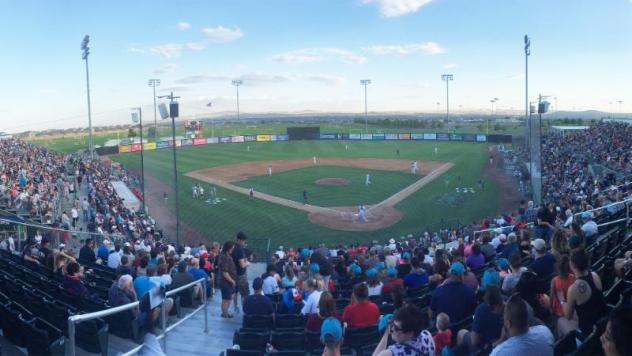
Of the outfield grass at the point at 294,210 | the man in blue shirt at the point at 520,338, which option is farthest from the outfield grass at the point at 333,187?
the man in blue shirt at the point at 520,338

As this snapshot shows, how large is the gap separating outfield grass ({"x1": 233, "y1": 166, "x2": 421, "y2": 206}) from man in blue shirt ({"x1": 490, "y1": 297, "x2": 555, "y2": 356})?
29.2 m

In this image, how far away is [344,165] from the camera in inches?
2080

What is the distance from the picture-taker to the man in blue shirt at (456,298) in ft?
20.6

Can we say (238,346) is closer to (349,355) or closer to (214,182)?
(349,355)

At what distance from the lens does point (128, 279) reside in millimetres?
7512

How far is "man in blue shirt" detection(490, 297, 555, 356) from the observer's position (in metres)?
3.76

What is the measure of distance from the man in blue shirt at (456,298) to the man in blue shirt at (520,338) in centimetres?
236

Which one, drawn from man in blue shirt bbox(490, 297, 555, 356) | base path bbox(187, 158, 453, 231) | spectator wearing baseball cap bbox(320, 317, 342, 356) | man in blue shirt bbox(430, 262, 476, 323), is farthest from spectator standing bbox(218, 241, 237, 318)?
base path bbox(187, 158, 453, 231)

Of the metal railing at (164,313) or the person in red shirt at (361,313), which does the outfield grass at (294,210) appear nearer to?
the metal railing at (164,313)

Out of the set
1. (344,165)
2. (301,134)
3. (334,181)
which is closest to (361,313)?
(334,181)

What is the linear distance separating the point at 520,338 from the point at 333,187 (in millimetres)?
35501

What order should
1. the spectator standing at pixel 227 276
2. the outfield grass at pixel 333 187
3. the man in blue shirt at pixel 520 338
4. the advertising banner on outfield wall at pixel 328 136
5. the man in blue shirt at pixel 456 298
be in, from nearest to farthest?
the man in blue shirt at pixel 520 338
the man in blue shirt at pixel 456 298
the spectator standing at pixel 227 276
the outfield grass at pixel 333 187
the advertising banner on outfield wall at pixel 328 136

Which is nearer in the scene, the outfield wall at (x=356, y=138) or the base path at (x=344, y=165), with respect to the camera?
the base path at (x=344, y=165)

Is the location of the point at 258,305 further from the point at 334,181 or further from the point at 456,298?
the point at 334,181
